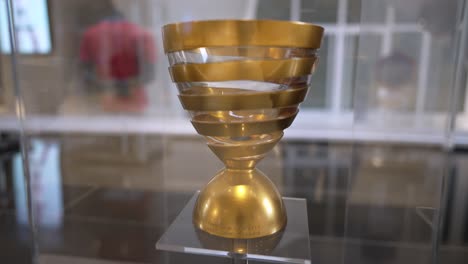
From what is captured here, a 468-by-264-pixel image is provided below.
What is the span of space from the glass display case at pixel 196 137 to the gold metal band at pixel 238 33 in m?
0.31

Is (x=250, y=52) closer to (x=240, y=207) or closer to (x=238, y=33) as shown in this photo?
(x=238, y=33)

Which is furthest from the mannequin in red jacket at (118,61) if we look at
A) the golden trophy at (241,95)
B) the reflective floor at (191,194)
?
the golden trophy at (241,95)

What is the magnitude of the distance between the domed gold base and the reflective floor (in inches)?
3.1

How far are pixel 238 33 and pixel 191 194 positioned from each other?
2.41 feet

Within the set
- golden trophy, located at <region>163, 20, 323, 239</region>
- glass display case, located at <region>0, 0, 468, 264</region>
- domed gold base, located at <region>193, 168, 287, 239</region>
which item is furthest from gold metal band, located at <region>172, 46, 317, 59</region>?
glass display case, located at <region>0, 0, 468, 264</region>

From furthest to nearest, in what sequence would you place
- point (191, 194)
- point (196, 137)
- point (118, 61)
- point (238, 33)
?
point (118, 61) → point (196, 137) → point (191, 194) → point (238, 33)

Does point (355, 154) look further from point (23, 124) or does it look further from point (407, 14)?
point (23, 124)

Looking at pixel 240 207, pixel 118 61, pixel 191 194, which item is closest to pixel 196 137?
pixel 118 61

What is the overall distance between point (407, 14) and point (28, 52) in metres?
2.20

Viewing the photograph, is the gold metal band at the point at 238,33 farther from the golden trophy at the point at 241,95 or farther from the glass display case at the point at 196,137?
the glass display case at the point at 196,137

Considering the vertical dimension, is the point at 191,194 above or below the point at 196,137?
above

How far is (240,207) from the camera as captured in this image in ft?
1.71

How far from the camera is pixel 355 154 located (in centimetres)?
192

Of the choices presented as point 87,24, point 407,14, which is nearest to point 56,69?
point 87,24
